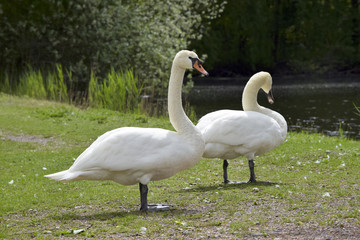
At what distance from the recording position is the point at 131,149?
662cm

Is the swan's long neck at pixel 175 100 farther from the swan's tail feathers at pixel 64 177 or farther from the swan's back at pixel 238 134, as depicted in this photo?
the swan's tail feathers at pixel 64 177

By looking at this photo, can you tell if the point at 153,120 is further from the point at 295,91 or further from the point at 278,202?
the point at 295,91

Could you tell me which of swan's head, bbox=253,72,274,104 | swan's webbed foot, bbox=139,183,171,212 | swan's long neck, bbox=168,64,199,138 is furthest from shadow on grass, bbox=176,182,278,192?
swan's head, bbox=253,72,274,104

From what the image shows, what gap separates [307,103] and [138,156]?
2435cm

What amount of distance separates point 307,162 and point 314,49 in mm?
44853

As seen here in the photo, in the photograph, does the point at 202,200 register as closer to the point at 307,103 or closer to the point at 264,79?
the point at 264,79

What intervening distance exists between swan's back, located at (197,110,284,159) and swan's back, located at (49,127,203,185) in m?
1.61

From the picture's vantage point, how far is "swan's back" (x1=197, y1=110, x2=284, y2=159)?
845cm

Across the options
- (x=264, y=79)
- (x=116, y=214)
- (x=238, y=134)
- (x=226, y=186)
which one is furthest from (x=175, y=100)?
(x=264, y=79)

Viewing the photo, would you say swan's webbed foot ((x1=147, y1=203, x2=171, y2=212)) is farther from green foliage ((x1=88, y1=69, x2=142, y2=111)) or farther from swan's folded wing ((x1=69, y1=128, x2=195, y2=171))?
green foliage ((x1=88, y1=69, x2=142, y2=111))

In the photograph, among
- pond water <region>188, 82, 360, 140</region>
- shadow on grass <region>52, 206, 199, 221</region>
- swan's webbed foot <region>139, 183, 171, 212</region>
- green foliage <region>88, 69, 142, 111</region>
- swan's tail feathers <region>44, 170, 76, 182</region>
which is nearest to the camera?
swan's tail feathers <region>44, 170, 76, 182</region>

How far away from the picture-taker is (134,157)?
259 inches

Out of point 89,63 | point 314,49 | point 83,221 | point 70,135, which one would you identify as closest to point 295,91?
point 89,63

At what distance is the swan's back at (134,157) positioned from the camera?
656cm
